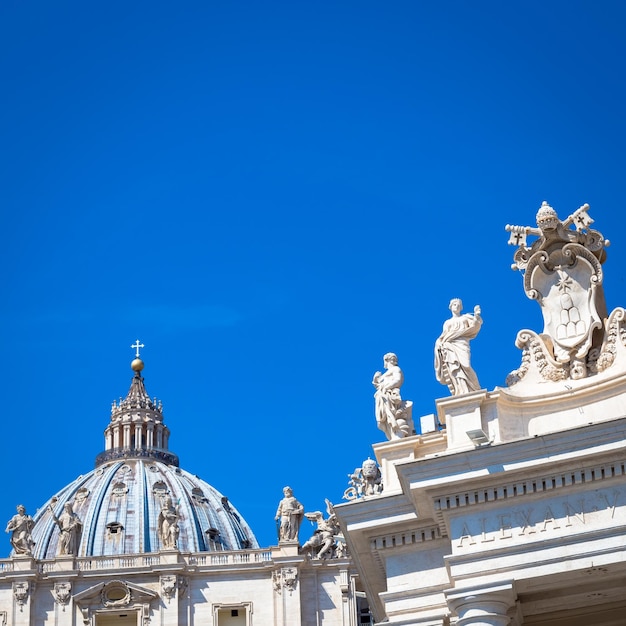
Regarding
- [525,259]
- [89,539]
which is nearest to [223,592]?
[89,539]

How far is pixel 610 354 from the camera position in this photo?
28.8 metres

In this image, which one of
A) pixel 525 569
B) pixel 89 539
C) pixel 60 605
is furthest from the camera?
pixel 89 539

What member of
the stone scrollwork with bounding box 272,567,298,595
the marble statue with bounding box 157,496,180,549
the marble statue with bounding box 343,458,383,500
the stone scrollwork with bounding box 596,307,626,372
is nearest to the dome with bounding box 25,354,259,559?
the marble statue with bounding box 157,496,180,549

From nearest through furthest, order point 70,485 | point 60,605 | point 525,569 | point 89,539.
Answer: point 525,569, point 60,605, point 89,539, point 70,485

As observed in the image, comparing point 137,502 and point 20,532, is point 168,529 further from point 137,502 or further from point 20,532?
point 137,502

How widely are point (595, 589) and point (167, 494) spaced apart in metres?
122

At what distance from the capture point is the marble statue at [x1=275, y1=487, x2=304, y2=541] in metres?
95.0

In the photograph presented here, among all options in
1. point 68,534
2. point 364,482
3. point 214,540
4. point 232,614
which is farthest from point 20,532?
point 364,482

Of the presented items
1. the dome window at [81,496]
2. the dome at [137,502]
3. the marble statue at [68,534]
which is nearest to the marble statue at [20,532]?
the marble statue at [68,534]

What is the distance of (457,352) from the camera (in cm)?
2962

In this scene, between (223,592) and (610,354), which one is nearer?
(610,354)

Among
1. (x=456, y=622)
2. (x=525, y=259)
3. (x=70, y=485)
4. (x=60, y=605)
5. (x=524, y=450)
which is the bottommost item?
(x=456, y=622)

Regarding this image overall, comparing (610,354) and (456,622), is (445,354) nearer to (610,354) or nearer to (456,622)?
(610,354)

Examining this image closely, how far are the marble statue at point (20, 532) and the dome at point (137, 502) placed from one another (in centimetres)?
3491
